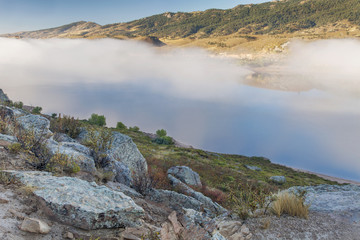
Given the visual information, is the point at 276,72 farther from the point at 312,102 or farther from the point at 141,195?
the point at 141,195

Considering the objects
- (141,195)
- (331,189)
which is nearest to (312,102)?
(331,189)

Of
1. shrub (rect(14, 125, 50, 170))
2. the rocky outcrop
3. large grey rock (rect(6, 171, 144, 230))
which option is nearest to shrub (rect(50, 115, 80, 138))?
shrub (rect(14, 125, 50, 170))

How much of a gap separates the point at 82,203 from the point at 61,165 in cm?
309

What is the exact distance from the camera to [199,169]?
24688 mm

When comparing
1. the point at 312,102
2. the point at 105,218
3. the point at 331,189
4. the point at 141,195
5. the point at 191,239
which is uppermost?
the point at 105,218

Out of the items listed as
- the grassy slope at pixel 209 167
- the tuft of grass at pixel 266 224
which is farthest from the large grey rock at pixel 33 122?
the tuft of grass at pixel 266 224

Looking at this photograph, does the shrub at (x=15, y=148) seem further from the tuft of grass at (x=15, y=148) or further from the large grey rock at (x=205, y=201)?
the large grey rock at (x=205, y=201)

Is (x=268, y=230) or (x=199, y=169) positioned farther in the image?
(x=199, y=169)

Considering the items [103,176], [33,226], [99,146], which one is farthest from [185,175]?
[33,226]

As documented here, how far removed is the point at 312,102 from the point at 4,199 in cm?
13881

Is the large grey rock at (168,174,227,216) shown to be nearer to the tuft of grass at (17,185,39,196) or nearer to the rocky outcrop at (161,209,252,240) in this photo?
the rocky outcrop at (161,209,252,240)

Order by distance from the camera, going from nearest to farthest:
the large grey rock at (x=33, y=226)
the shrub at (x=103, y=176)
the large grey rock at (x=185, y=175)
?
the large grey rock at (x=33, y=226) < the shrub at (x=103, y=176) < the large grey rock at (x=185, y=175)

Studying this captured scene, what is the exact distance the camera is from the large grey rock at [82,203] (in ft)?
15.6

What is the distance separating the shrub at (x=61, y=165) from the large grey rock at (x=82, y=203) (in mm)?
1180
